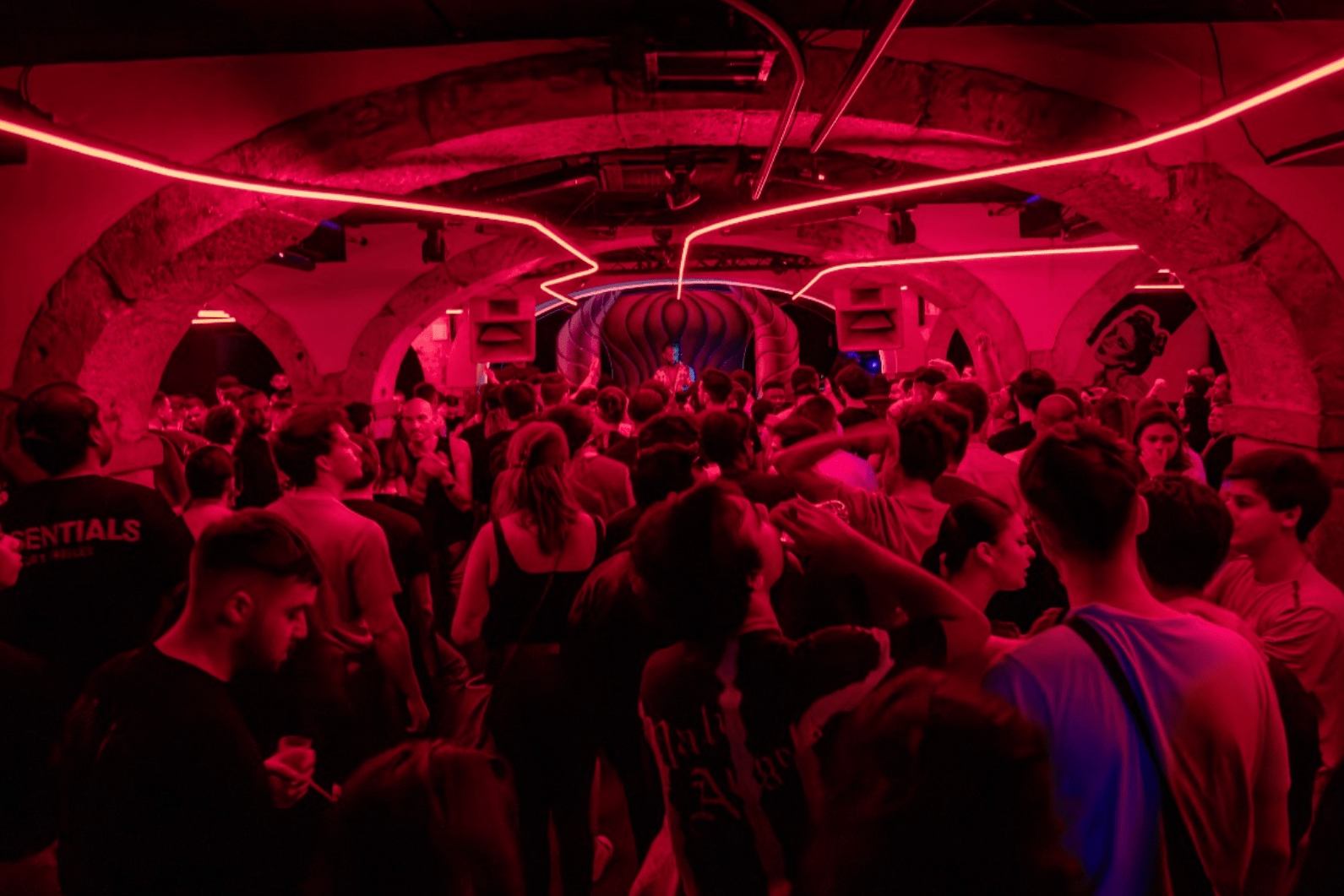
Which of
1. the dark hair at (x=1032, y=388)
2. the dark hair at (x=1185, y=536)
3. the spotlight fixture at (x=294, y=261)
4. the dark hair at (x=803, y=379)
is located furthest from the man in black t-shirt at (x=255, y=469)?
the spotlight fixture at (x=294, y=261)

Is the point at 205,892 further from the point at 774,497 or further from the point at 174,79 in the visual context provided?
the point at 174,79

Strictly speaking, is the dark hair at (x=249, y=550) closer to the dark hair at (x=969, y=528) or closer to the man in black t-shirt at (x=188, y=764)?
the man in black t-shirt at (x=188, y=764)

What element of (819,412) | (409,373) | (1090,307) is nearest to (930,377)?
(819,412)

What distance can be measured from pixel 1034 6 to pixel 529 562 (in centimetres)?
390

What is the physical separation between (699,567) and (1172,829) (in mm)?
839

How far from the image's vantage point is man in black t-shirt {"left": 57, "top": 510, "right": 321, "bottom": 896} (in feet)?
4.47

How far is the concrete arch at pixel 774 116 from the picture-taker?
4.58 metres

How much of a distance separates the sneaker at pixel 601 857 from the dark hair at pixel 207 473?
1743mm

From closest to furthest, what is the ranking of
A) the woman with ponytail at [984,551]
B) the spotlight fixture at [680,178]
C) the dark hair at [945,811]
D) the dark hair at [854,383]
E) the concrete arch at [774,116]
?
the dark hair at [945,811], the woman with ponytail at [984,551], the concrete arch at [774,116], the dark hair at [854,383], the spotlight fixture at [680,178]

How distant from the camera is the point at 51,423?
2.53m

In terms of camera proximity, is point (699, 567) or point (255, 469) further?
point (255, 469)

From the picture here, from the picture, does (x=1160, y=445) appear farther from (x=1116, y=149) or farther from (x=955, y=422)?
(x=955, y=422)

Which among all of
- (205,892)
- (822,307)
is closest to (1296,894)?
(205,892)

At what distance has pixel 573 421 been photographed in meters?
3.86
